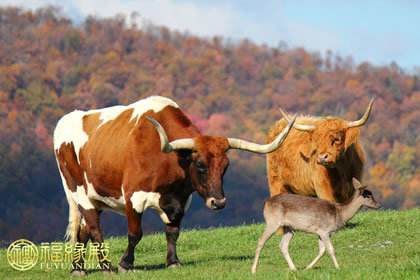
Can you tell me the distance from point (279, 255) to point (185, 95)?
14710 cm

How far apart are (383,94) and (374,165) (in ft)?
113

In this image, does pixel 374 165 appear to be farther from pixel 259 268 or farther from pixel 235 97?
pixel 259 268

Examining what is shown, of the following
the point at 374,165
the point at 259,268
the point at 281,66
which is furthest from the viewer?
the point at 281,66

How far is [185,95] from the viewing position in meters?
162

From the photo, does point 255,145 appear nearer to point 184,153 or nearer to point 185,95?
point 184,153

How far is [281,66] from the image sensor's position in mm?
184875

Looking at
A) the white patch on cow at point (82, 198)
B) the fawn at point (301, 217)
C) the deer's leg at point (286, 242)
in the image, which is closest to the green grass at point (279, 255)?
the deer's leg at point (286, 242)

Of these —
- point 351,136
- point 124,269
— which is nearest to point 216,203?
point 124,269

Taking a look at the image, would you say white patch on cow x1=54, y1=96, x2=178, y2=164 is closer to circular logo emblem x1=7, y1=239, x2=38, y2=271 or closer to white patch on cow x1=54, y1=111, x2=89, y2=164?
white patch on cow x1=54, y1=111, x2=89, y2=164

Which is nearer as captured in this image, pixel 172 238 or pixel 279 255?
pixel 172 238

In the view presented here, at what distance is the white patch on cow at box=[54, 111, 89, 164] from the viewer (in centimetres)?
1434

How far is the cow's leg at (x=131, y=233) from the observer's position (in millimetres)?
13031

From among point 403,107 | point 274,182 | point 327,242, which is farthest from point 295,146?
point 403,107

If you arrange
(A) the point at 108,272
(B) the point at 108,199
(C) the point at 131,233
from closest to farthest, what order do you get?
(C) the point at 131,233, (A) the point at 108,272, (B) the point at 108,199
